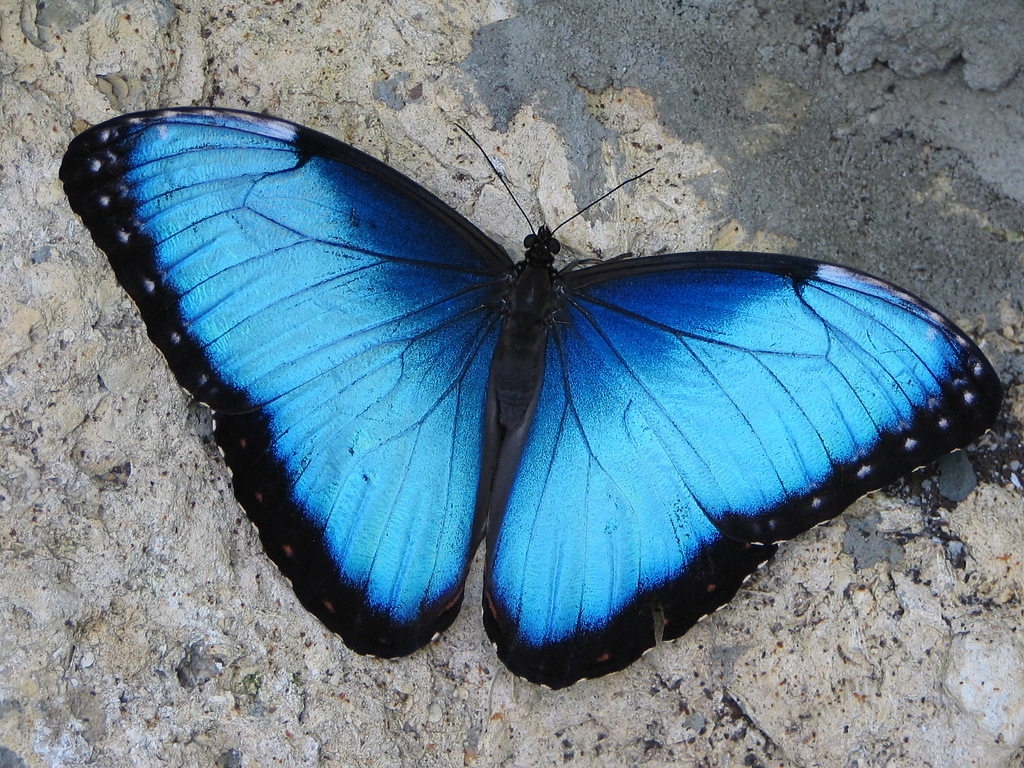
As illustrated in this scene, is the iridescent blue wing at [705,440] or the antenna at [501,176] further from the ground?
the antenna at [501,176]

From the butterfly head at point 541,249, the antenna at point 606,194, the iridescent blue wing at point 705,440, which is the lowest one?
the iridescent blue wing at point 705,440

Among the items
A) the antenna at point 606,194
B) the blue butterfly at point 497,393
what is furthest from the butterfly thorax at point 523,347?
the antenna at point 606,194

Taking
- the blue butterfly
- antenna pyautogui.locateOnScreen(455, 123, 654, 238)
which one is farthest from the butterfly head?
antenna pyautogui.locateOnScreen(455, 123, 654, 238)

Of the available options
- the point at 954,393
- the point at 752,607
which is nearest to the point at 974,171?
the point at 954,393

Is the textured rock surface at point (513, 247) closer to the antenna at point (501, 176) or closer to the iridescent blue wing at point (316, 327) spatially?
the antenna at point (501, 176)

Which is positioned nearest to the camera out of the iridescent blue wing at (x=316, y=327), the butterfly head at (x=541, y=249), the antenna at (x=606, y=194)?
the iridescent blue wing at (x=316, y=327)

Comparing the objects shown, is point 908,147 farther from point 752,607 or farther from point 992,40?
point 752,607

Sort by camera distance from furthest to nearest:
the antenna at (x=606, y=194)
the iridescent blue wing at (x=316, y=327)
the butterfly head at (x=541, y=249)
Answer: the antenna at (x=606, y=194) → the butterfly head at (x=541, y=249) → the iridescent blue wing at (x=316, y=327)

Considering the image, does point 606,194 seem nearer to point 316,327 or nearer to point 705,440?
point 705,440

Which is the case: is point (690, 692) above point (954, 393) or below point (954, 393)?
below
